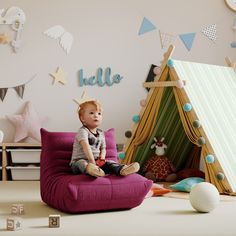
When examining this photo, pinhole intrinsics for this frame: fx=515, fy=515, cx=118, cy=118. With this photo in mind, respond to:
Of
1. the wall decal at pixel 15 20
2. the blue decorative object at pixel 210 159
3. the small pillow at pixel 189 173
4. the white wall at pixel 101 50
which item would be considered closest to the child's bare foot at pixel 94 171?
the blue decorative object at pixel 210 159

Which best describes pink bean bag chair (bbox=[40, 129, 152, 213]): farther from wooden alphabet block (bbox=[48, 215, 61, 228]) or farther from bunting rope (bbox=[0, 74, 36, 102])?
bunting rope (bbox=[0, 74, 36, 102])

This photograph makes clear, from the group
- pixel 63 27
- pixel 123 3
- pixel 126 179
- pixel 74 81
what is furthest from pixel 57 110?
pixel 126 179

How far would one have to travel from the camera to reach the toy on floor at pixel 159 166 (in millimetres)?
4043

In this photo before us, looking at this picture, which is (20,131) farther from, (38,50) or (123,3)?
(123,3)

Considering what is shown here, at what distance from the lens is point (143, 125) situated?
13.0 feet

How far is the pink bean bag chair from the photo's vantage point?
2.68m

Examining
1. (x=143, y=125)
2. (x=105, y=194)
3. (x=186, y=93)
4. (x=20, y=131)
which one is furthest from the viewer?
(x=20, y=131)

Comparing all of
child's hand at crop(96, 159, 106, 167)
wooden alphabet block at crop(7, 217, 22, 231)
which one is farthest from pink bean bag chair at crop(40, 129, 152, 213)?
wooden alphabet block at crop(7, 217, 22, 231)

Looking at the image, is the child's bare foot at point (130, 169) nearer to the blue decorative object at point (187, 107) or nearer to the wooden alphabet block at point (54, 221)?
the wooden alphabet block at point (54, 221)

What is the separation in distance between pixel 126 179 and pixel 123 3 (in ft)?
7.44

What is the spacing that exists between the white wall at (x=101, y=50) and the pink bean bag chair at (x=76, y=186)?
1520mm

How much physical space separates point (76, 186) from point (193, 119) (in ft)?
3.98

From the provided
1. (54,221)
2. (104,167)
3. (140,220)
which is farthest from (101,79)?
(54,221)

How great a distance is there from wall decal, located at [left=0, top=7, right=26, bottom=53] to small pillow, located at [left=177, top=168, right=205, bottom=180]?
5.88ft
